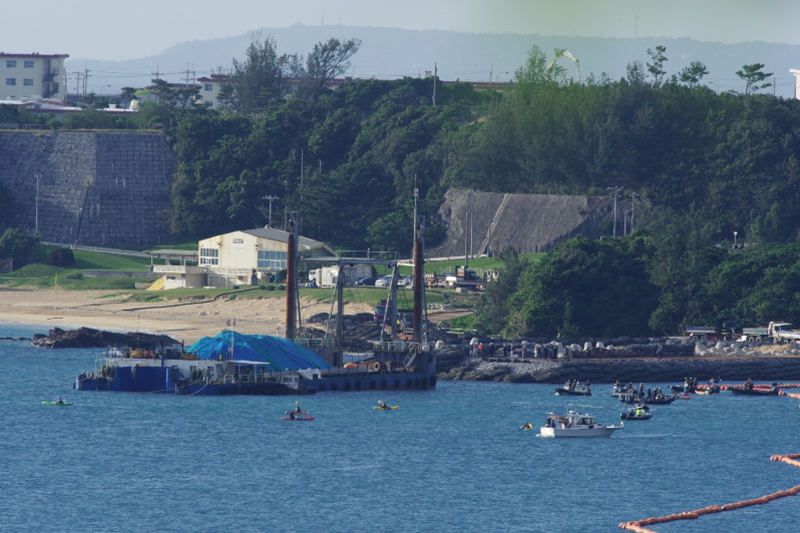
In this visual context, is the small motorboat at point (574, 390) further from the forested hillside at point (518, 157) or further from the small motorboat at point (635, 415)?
the forested hillside at point (518, 157)

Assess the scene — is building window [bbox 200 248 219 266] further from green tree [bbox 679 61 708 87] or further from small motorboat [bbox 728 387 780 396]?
green tree [bbox 679 61 708 87]

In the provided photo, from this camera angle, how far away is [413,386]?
300ft

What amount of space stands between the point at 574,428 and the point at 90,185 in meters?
108

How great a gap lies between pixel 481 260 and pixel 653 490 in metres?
82.0

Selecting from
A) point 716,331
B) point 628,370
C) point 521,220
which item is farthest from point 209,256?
point 628,370

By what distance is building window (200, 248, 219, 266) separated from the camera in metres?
143

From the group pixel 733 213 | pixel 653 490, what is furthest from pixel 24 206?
pixel 653 490

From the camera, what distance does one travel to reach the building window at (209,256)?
143 metres

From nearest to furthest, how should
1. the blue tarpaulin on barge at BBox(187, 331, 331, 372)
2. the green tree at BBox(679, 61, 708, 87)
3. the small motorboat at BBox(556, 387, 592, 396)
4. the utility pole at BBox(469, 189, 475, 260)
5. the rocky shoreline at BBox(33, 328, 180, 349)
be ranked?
the blue tarpaulin on barge at BBox(187, 331, 331, 372) < the small motorboat at BBox(556, 387, 592, 396) < the rocky shoreline at BBox(33, 328, 180, 349) < the utility pole at BBox(469, 189, 475, 260) < the green tree at BBox(679, 61, 708, 87)

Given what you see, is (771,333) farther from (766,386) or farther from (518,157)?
(518,157)

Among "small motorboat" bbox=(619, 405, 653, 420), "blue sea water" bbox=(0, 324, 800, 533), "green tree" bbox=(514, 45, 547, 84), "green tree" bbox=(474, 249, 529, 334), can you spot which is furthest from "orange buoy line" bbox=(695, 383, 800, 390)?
"green tree" bbox=(514, 45, 547, 84)

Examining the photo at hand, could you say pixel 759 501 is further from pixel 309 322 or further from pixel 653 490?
pixel 309 322

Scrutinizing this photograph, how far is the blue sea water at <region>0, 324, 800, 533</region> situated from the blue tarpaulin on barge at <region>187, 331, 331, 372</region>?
8.12 feet

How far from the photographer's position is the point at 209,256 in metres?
143
